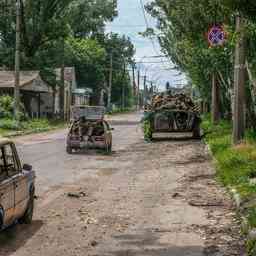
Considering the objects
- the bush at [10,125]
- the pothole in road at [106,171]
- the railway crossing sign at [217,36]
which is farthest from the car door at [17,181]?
the bush at [10,125]

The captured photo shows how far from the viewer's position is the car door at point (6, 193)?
9.81 metres

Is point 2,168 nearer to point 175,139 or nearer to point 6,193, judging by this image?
point 6,193

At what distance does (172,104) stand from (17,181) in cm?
2495

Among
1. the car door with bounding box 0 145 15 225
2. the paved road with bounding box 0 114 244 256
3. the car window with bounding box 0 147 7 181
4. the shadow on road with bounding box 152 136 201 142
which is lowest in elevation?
the shadow on road with bounding box 152 136 201 142

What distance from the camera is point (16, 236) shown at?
1080 centimetres

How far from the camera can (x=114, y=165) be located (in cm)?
2247

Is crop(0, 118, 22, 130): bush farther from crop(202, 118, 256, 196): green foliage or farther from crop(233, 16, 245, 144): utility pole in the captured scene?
crop(233, 16, 245, 144): utility pole

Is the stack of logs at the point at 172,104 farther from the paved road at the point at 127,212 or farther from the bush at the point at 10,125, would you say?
the paved road at the point at 127,212

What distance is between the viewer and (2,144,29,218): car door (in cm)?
1055

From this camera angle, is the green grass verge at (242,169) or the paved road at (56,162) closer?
the green grass verge at (242,169)

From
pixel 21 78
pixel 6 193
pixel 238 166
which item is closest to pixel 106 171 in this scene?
pixel 238 166

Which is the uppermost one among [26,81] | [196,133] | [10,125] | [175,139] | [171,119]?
[26,81]

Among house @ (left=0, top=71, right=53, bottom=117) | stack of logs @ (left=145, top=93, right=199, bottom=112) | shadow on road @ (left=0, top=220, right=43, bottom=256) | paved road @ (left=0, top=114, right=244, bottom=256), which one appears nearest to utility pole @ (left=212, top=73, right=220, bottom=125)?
stack of logs @ (left=145, top=93, right=199, bottom=112)

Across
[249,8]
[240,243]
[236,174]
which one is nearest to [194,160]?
[236,174]
